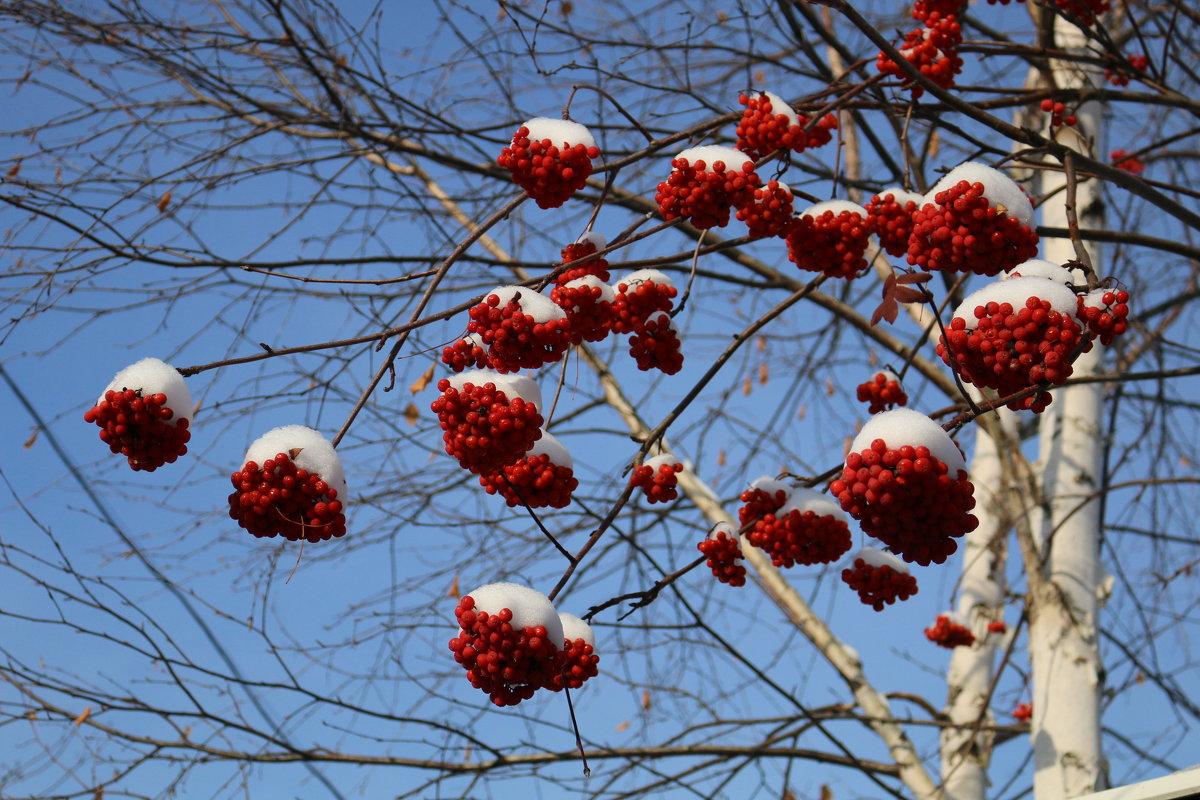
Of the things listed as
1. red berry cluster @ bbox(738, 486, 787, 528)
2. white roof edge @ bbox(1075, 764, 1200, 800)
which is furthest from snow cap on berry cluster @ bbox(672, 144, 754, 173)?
white roof edge @ bbox(1075, 764, 1200, 800)

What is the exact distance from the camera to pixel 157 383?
7.42 ft

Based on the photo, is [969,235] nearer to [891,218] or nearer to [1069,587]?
[891,218]

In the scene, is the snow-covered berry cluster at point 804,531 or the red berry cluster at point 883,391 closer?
the snow-covered berry cluster at point 804,531

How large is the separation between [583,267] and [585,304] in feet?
0.46

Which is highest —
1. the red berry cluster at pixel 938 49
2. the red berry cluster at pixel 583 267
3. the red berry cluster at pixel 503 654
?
the red berry cluster at pixel 938 49

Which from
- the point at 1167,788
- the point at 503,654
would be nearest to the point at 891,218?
the point at 503,654

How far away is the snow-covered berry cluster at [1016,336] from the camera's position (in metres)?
2.01

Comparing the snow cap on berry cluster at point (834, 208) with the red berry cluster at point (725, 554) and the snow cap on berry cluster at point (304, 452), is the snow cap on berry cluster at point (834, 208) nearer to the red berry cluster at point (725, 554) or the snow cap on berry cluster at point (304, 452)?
the red berry cluster at point (725, 554)

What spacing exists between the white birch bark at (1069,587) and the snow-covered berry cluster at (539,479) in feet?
8.73

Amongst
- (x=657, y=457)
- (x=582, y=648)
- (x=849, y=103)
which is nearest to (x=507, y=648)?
(x=582, y=648)

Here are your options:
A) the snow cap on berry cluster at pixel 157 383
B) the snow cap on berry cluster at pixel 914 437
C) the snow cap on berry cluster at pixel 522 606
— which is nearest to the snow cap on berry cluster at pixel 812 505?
the snow cap on berry cluster at pixel 914 437

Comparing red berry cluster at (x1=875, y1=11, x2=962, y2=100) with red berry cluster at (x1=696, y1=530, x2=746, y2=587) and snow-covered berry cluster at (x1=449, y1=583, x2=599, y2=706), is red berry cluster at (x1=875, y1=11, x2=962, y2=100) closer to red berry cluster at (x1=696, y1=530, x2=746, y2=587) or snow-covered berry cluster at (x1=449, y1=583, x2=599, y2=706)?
red berry cluster at (x1=696, y1=530, x2=746, y2=587)

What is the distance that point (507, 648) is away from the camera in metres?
2.16

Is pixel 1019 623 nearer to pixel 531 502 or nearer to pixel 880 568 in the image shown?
pixel 880 568
